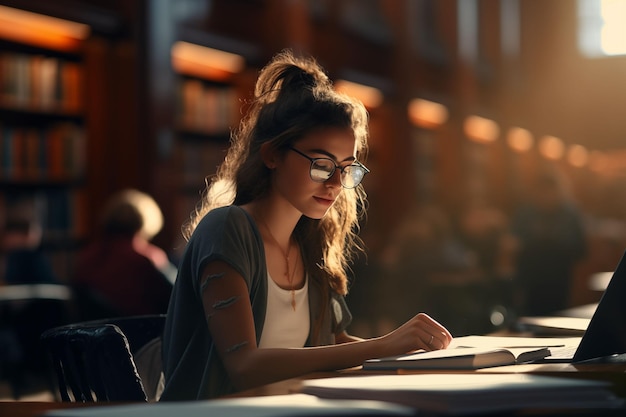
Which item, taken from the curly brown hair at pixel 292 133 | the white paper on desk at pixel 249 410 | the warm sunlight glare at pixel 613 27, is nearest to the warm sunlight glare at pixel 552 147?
the warm sunlight glare at pixel 613 27

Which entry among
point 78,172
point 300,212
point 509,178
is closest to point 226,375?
point 300,212

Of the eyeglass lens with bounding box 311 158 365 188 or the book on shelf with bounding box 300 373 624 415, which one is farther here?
the eyeglass lens with bounding box 311 158 365 188

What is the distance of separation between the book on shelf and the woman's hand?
1.20 feet

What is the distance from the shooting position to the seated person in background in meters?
4.47

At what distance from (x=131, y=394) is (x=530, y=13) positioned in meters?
15.3

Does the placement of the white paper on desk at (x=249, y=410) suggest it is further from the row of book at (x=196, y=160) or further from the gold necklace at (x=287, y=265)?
the row of book at (x=196, y=160)

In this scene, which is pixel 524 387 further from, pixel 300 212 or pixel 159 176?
pixel 159 176

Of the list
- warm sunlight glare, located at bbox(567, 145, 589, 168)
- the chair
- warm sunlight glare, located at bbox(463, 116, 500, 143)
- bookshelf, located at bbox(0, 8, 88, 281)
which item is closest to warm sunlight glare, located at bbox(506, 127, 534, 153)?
warm sunlight glare, located at bbox(463, 116, 500, 143)

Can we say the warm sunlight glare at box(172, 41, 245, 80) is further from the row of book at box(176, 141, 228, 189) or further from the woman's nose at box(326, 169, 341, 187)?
the woman's nose at box(326, 169, 341, 187)

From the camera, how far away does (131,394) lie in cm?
156

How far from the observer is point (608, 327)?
1.45m

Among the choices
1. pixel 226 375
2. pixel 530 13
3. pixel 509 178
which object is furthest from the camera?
pixel 530 13

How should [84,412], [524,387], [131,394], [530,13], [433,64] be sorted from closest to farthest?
[84,412] → [524,387] → [131,394] → [433,64] → [530,13]

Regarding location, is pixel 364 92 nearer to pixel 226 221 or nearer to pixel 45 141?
pixel 45 141
